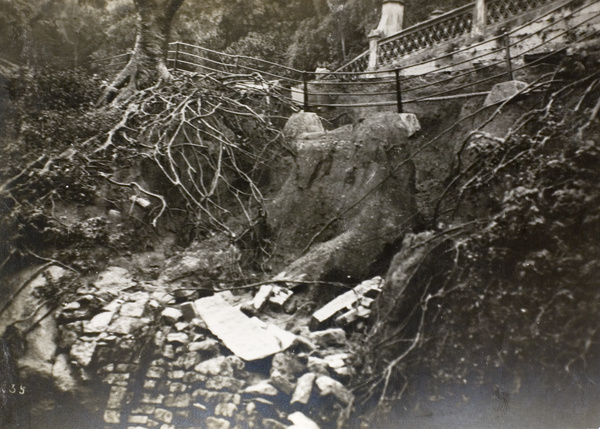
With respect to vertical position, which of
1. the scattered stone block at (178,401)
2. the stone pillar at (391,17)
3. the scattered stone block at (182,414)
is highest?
the stone pillar at (391,17)

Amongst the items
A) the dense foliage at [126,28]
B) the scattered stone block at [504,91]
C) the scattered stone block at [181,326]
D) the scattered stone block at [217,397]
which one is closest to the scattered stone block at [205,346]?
the scattered stone block at [181,326]

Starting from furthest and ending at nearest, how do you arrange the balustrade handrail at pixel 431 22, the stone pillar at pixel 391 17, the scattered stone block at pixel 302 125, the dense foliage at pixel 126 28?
1. the balustrade handrail at pixel 431 22
2. the stone pillar at pixel 391 17
3. the scattered stone block at pixel 302 125
4. the dense foliage at pixel 126 28

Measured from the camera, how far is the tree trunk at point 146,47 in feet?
9.48

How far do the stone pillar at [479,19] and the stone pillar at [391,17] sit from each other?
678mm

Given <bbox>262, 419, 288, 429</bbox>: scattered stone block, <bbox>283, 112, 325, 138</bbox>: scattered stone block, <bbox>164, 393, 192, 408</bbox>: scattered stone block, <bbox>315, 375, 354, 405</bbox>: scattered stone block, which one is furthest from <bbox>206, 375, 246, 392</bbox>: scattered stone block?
<bbox>283, 112, 325, 138</bbox>: scattered stone block

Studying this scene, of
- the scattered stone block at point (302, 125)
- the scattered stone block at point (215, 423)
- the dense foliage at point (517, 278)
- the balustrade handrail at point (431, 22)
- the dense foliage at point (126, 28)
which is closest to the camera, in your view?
the dense foliage at point (517, 278)

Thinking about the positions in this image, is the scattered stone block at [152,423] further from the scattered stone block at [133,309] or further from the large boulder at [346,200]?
the large boulder at [346,200]

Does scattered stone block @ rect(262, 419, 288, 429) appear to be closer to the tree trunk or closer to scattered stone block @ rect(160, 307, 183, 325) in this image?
scattered stone block @ rect(160, 307, 183, 325)

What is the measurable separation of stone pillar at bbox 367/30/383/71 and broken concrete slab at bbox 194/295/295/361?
3.06 metres

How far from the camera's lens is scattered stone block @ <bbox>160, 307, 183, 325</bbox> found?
103 inches

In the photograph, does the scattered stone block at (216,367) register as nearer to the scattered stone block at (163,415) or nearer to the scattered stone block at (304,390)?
the scattered stone block at (163,415)

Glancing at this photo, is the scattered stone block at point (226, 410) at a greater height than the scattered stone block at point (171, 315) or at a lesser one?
lesser

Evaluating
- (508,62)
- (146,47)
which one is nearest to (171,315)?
(146,47)

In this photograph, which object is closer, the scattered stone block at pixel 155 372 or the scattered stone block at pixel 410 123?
the scattered stone block at pixel 155 372
